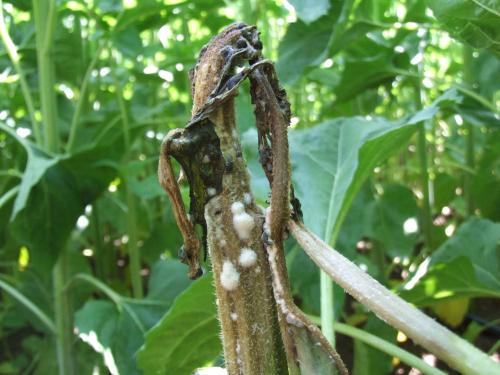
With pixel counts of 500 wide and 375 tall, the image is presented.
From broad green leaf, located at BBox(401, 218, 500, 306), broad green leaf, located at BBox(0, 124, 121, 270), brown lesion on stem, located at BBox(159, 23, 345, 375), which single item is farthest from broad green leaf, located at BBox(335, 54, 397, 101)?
brown lesion on stem, located at BBox(159, 23, 345, 375)

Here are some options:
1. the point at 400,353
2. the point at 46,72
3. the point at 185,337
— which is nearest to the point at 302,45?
the point at 46,72

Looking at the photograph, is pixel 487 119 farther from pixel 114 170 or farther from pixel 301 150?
pixel 114 170

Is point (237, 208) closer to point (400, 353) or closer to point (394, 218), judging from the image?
point (400, 353)

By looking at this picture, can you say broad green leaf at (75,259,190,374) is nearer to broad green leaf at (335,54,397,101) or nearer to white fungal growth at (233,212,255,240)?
broad green leaf at (335,54,397,101)

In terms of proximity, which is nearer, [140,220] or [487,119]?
[487,119]

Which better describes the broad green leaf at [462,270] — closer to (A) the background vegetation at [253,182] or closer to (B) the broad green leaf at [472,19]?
(A) the background vegetation at [253,182]

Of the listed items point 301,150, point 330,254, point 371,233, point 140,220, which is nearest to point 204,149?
point 330,254

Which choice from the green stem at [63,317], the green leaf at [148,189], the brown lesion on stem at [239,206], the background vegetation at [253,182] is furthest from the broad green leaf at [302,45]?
the brown lesion on stem at [239,206]
